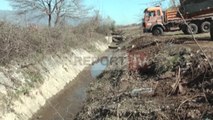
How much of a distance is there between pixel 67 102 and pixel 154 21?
21.8 meters

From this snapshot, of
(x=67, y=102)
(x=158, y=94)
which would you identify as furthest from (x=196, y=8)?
(x=158, y=94)

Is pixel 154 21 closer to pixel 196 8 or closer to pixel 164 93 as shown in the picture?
Answer: pixel 196 8

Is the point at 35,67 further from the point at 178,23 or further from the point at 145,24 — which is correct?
the point at 145,24

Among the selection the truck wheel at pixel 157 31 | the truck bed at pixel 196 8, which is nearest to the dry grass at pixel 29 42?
the truck wheel at pixel 157 31

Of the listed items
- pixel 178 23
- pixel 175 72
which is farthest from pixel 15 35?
pixel 178 23

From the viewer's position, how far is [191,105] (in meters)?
10.0

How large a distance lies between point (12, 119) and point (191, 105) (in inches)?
259

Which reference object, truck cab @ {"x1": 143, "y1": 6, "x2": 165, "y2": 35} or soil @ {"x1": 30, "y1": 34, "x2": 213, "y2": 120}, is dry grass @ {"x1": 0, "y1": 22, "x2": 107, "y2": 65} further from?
truck cab @ {"x1": 143, "y1": 6, "x2": 165, "y2": 35}

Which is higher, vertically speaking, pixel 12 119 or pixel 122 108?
pixel 122 108

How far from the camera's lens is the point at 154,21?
38500 millimetres

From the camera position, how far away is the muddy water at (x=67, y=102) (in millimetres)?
15556

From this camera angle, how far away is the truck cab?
37.4m

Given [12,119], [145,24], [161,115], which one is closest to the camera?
[161,115]

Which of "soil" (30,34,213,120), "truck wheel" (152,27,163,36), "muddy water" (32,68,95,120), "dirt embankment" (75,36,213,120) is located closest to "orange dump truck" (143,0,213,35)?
"truck wheel" (152,27,163,36)
